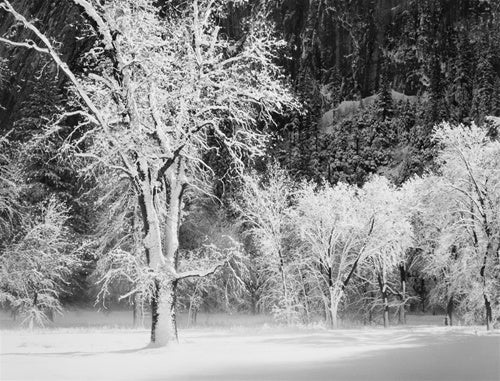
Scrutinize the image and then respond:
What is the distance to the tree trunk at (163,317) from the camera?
577 inches

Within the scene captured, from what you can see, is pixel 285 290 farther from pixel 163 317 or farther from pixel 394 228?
pixel 163 317

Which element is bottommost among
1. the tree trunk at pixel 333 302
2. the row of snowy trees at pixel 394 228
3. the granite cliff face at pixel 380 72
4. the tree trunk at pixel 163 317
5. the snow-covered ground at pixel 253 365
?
the tree trunk at pixel 333 302

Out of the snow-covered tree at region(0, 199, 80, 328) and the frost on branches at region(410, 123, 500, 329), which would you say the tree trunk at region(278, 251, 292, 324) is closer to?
the frost on branches at region(410, 123, 500, 329)

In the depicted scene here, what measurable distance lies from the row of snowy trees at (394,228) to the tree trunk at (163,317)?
1042cm

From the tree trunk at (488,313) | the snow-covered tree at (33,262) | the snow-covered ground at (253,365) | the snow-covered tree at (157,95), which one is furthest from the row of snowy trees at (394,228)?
the snow-covered tree at (33,262)

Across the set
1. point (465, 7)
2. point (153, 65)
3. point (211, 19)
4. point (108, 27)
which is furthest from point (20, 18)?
point (465, 7)

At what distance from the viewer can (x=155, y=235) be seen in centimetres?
1532

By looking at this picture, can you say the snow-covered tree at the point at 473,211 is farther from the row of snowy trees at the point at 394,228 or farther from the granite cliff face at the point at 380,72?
the granite cliff face at the point at 380,72

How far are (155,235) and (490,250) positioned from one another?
22205 millimetres

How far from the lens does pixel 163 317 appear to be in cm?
1477

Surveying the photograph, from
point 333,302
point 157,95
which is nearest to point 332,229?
point 333,302

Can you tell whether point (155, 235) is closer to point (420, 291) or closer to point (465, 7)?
point (420, 291)

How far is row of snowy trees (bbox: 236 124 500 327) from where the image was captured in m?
30.6

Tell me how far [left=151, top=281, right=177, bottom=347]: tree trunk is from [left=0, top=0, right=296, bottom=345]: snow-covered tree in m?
0.03
